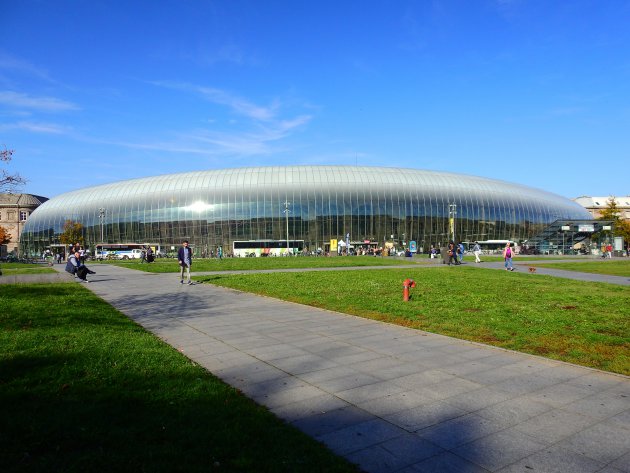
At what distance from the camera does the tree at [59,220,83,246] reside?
95500 millimetres

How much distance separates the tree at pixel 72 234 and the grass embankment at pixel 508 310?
9027 centimetres

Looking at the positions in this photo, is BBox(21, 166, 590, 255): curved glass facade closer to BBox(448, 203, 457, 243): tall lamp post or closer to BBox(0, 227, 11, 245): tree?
BBox(448, 203, 457, 243): tall lamp post

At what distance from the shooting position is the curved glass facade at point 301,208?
293 ft

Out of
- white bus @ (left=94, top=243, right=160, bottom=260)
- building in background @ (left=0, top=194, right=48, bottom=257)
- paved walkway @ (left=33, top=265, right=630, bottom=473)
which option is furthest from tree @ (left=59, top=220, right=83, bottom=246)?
paved walkway @ (left=33, top=265, right=630, bottom=473)

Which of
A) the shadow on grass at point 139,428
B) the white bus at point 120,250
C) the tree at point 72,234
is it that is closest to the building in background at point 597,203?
the white bus at point 120,250

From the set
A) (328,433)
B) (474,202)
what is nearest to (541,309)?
(328,433)

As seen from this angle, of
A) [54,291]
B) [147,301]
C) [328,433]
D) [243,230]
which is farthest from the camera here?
[243,230]

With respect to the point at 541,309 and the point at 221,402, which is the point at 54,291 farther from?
the point at 541,309

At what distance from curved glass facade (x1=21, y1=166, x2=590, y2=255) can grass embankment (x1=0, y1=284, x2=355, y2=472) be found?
8185 cm

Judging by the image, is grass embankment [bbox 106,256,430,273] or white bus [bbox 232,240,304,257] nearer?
grass embankment [bbox 106,256,430,273]

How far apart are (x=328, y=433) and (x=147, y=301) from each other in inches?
490

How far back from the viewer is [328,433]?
4395mm

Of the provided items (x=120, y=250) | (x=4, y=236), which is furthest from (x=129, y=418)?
(x=4, y=236)

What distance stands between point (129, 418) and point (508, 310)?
10473 millimetres
